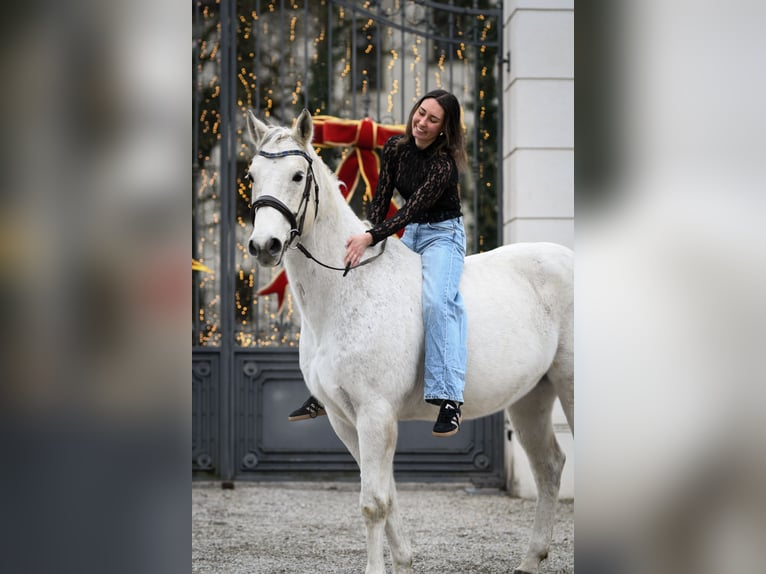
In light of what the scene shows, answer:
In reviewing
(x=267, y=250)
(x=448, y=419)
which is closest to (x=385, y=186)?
(x=267, y=250)

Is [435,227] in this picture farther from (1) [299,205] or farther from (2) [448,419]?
(2) [448,419]

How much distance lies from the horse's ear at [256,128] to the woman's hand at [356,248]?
21.3 inches

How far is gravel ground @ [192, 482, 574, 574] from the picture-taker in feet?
16.0

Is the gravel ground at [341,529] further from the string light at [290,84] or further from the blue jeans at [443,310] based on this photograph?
the blue jeans at [443,310]

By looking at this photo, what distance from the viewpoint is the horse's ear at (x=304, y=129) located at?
3.66m

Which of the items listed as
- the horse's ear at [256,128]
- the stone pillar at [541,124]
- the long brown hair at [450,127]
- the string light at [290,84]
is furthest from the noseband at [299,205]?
the string light at [290,84]
